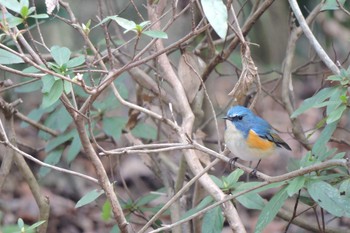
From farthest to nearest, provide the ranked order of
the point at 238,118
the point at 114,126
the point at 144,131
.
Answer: the point at 144,131
the point at 114,126
the point at 238,118

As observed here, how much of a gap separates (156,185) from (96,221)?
2.14ft

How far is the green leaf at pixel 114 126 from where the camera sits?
13.8ft

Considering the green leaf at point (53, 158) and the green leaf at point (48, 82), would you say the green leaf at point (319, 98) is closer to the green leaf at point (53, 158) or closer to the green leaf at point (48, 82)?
the green leaf at point (48, 82)

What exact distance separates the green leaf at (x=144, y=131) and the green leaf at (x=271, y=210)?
1302 mm

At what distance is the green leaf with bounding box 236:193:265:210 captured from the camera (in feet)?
11.3

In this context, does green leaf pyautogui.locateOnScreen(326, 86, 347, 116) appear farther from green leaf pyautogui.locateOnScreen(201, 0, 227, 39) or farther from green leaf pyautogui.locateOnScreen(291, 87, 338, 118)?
green leaf pyautogui.locateOnScreen(201, 0, 227, 39)

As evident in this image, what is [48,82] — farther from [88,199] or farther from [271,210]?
[271,210]

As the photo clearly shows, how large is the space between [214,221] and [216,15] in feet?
4.02

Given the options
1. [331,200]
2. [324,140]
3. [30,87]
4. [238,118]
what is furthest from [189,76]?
[331,200]

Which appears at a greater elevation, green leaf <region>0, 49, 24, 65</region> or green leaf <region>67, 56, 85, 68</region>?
green leaf <region>0, 49, 24, 65</region>

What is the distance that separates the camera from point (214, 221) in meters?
3.45

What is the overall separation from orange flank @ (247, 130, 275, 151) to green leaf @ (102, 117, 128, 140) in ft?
2.67

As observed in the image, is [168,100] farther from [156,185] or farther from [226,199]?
[156,185]

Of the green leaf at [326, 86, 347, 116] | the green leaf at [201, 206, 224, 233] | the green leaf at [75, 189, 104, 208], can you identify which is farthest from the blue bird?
the green leaf at [75, 189, 104, 208]
